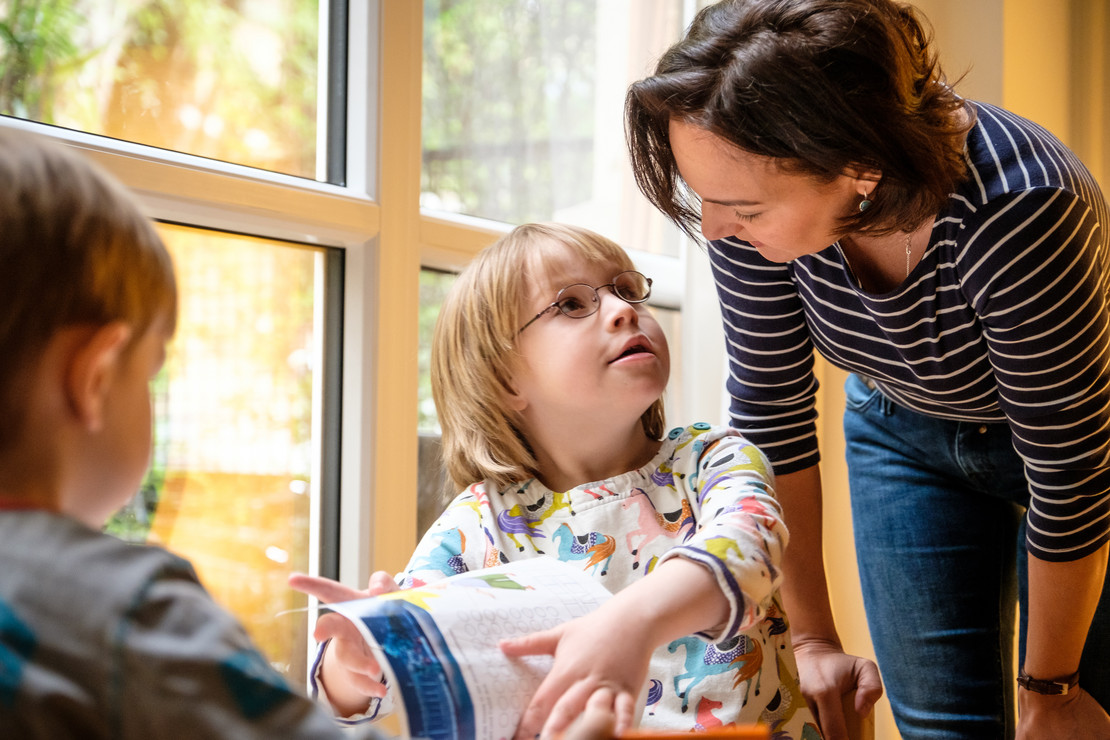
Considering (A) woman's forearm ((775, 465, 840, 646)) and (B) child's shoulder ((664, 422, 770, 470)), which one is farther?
(A) woman's forearm ((775, 465, 840, 646))

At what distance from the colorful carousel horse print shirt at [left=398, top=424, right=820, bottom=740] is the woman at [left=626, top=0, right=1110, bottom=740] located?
0.16 metres

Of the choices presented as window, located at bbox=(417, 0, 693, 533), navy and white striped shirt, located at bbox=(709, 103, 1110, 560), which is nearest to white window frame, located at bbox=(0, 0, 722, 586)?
window, located at bbox=(417, 0, 693, 533)

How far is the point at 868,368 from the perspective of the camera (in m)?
1.23

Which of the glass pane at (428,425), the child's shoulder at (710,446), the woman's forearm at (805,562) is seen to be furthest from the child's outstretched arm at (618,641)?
the glass pane at (428,425)

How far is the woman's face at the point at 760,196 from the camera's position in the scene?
3.25ft

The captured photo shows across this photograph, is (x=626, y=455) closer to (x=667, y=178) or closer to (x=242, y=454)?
(x=667, y=178)

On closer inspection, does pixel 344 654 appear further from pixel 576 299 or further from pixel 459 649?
pixel 576 299

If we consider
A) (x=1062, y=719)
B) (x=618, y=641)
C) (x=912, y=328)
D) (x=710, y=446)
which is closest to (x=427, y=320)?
(x=710, y=446)

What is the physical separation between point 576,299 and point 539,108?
2.54 ft

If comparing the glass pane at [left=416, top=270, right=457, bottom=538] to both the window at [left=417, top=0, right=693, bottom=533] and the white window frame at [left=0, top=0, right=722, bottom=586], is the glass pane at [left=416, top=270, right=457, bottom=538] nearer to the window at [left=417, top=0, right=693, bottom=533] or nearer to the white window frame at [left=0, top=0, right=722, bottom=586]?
the window at [left=417, top=0, right=693, bottom=533]

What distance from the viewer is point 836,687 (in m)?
1.11

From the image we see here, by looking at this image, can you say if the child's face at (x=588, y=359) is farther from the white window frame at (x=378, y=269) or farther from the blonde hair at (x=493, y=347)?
the white window frame at (x=378, y=269)

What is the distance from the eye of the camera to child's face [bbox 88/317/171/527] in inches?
23.8

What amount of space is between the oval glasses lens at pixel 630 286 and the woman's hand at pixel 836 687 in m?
0.50
